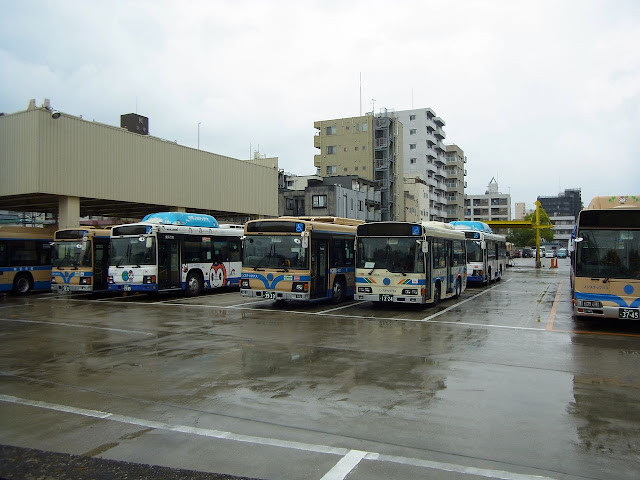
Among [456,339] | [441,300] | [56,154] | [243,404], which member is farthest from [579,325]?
[56,154]

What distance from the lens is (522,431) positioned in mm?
5625

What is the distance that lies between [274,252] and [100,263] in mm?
9309

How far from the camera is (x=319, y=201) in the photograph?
59.7 metres

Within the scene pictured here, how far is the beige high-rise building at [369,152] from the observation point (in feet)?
250

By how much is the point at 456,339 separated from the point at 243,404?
6.36m

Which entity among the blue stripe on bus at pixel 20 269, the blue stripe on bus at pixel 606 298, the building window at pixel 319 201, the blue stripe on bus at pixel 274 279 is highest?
the building window at pixel 319 201

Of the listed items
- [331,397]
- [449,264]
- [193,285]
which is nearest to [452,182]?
[449,264]

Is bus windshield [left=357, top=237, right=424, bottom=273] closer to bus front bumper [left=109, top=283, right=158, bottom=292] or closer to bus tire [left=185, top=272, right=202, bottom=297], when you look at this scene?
bus front bumper [left=109, top=283, right=158, bottom=292]

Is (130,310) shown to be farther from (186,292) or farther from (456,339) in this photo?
(456,339)

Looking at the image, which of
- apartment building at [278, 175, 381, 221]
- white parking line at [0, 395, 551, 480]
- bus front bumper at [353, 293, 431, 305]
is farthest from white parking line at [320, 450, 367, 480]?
apartment building at [278, 175, 381, 221]

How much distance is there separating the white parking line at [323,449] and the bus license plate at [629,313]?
355 inches

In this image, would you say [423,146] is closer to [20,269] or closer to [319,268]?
[20,269]

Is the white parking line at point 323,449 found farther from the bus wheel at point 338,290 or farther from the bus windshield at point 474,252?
the bus windshield at point 474,252

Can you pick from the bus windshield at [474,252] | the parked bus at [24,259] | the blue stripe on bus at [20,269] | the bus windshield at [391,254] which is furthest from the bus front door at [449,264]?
the blue stripe on bus at [20,269]
